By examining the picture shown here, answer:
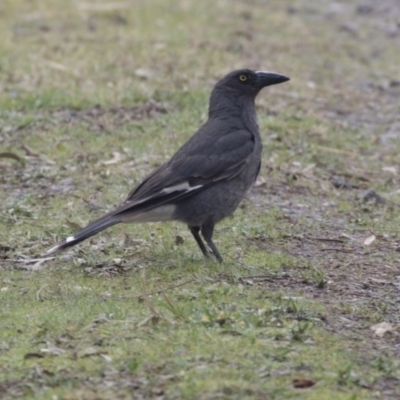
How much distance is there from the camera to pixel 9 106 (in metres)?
11.1

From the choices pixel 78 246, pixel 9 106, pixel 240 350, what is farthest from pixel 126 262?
pixel 9 106

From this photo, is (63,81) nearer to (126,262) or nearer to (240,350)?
(126,262)

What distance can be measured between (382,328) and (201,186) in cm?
190

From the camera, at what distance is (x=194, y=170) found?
7.46 m

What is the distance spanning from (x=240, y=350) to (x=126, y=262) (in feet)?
6.43

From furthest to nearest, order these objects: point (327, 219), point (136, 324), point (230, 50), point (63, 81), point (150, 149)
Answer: point (230, 50), point (63, 81), point (150, 149), point (327, 219), point (136, 324)

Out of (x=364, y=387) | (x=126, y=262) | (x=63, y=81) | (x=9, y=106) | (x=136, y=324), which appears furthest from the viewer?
(x=63, y=81)

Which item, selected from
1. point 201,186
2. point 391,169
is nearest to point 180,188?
point 201,186

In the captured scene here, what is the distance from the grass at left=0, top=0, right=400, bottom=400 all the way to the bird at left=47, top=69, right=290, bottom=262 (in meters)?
0.27

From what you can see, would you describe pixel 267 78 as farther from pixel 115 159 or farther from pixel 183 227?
pixel 115 159

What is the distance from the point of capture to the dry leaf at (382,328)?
6.01 meters

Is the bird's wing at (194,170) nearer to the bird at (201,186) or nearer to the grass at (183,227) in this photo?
the bird at (201,186)

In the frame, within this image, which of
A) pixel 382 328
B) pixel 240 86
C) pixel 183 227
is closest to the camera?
pixel 382 328

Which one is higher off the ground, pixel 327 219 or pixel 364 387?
pixel 364 387
